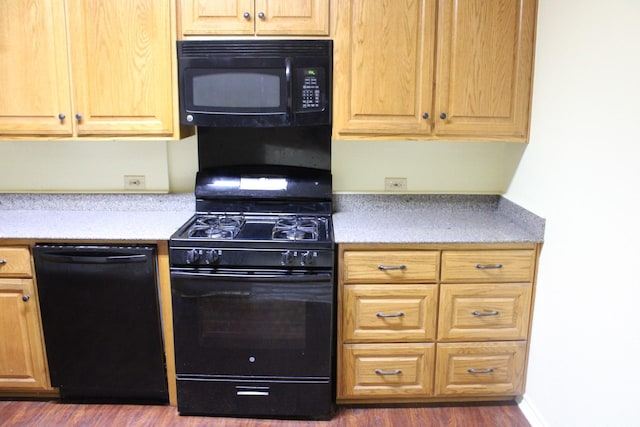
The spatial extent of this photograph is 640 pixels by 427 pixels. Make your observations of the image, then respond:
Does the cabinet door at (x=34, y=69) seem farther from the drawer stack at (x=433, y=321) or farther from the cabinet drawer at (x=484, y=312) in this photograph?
the cabinet drawer at (x=484, y=312)

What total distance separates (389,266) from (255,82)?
1003mm

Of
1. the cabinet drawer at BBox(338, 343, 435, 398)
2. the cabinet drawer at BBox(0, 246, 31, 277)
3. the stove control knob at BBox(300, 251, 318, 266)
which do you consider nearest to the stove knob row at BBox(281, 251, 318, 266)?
the stove control knob at BBox(300, 251, 318, 266)

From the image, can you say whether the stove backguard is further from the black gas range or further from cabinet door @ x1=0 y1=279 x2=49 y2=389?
cabinet door @ x1=0 y1=279 x2=49 y2=389

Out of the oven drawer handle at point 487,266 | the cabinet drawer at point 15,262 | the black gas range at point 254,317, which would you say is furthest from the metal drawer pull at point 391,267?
the cabinet drawer at point 15,262

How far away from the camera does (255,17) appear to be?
230cm

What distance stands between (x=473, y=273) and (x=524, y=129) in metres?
0.71

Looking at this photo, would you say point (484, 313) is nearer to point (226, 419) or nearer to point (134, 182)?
point (226, 419)

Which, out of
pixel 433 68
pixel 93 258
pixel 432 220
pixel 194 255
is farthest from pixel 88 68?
pixel 432 220

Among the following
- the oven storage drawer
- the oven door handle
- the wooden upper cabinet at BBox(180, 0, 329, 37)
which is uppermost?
the wooden upper cabinet at BBox(180, 0, 329, 37)

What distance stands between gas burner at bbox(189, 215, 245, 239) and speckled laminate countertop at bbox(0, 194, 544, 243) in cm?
10

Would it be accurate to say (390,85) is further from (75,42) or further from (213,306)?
(75,42)

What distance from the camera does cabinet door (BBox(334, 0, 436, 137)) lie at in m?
2.30

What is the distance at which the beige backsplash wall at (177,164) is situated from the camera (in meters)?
2.76

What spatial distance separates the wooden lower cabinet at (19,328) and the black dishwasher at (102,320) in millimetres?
53
